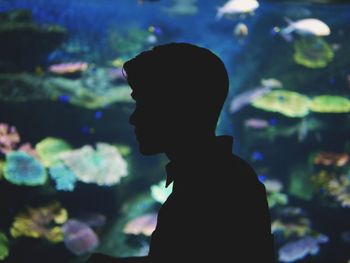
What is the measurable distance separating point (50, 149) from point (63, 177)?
1010mm

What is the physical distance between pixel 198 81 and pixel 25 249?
24.0 ft

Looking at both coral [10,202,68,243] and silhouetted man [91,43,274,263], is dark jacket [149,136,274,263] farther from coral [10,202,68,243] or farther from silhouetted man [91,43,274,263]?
coral [10,202,68,243]

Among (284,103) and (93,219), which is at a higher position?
(284,103)

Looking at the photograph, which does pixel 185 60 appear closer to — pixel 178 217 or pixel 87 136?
pixel 178 217

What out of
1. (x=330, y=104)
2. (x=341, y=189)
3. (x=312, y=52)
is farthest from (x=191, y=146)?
(x=312, y=52)

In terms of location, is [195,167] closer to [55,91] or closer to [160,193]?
[160,193]

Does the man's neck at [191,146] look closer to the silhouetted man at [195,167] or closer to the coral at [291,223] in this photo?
the silhouetted man at [195,167]

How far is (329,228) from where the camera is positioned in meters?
9.81

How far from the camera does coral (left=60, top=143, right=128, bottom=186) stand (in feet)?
27.0

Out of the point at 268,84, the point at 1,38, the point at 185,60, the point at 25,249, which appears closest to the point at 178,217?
the point at 185,60

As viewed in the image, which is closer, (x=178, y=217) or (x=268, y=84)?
(x=178, y=217)

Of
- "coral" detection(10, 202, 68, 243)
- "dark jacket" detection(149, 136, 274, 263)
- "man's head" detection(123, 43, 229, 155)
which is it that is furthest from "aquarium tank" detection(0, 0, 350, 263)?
"dark jacket" detection(149, 136, 274, 263)

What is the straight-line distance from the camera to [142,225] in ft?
27.2

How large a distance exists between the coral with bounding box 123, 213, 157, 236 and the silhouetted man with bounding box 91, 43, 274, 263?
6561 millimetres
